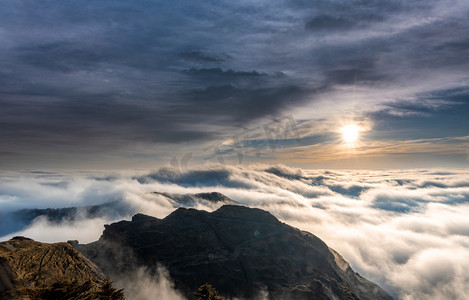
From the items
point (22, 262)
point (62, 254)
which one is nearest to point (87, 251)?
point (62, 254)

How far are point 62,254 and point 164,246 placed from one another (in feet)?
249

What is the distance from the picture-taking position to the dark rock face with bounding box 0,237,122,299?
39000mm

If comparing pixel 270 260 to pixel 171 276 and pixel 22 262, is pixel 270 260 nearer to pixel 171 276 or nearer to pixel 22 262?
pixel 171 276

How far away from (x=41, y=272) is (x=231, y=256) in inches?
3921

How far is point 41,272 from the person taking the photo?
5194 centimetres

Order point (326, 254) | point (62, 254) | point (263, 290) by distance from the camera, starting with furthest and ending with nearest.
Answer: point (326, 254) → point (263, 290) → point (62, 254)

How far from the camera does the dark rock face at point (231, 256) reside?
11938 cm

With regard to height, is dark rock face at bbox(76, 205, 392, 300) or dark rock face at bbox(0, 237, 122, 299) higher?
dark rock face at bbox(0, 237, 122, 299)

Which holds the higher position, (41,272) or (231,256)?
(41,272)

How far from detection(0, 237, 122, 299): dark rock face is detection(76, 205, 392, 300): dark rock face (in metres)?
58.5

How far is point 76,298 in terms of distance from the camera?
39062 mm

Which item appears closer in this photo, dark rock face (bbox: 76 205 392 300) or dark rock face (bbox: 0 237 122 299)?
dark rock face (bbox: 0 237 122 299)

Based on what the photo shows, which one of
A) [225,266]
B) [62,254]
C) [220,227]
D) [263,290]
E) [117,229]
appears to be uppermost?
[62,254]

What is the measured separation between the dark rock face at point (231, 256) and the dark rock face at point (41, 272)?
58.5 metres
